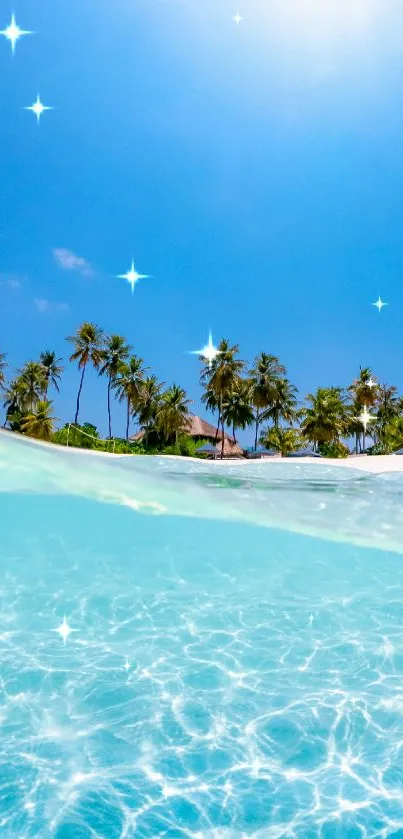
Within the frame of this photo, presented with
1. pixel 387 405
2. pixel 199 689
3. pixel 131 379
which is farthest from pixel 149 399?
pixel 199 689

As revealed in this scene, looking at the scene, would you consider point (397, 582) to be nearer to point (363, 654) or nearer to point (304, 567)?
point (304, 567)

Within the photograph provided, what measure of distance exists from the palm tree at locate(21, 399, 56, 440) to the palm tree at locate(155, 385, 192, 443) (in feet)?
31.2

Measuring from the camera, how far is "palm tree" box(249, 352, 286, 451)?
4709cm

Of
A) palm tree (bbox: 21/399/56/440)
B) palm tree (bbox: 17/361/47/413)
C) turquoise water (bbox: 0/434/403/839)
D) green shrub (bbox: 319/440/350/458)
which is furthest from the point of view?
palm tree (bbox: 17/361/47/413)

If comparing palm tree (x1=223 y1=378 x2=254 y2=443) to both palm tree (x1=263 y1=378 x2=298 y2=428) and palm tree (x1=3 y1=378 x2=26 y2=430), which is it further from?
palm tree (x1=3 y1=378 x2=26 y2=430)

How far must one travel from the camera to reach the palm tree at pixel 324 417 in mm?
44625

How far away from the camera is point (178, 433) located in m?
47.6

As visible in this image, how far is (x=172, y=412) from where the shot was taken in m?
46.4

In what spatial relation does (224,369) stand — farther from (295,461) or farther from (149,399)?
(295,461)

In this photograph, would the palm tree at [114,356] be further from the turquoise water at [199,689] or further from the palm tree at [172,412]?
the turquoise water at [199,689]

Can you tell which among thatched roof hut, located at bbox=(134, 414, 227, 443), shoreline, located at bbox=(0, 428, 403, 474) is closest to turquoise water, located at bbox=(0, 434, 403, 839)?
shoreline, located at bbox=(0, 428, 403, 474)

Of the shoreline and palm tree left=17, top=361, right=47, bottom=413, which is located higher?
palm tree left=17, top=361, right=47, bottom=413

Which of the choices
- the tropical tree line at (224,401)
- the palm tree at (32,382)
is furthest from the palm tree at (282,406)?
the palm tree at (32,382)

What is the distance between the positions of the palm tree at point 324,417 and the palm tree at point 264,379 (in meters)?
3.33
